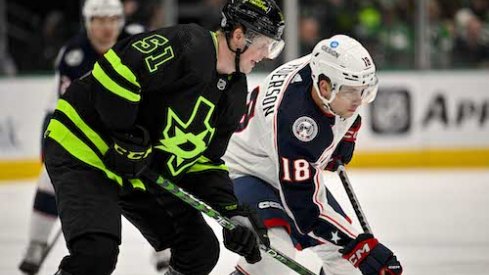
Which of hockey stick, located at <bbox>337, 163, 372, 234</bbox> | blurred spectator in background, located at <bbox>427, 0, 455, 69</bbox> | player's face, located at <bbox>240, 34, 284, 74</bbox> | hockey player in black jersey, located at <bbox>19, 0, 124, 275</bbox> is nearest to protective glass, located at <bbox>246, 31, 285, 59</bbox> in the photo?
player's face, located at <bbox>240, 34, 284, 74</bbox>

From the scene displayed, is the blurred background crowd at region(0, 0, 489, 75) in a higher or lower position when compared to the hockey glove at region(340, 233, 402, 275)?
lower

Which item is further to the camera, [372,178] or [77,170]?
[372,178]

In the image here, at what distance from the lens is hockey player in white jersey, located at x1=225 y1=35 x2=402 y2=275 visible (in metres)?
3.03

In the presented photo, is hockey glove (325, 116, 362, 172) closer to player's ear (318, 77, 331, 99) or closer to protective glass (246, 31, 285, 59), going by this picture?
player's ear (318, 77, 331, 99)

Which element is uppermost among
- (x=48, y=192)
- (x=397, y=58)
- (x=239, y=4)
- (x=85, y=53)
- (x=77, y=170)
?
(x=239, y=4)

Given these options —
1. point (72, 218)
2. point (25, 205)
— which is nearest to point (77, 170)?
point (72, 218)

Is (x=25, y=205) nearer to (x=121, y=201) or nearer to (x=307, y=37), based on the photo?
(x=307, y=37)

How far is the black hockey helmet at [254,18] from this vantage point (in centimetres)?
283

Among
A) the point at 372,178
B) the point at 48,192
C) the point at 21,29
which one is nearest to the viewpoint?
the point at 48,192

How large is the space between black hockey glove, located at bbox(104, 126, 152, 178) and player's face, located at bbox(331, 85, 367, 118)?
1.93 feet

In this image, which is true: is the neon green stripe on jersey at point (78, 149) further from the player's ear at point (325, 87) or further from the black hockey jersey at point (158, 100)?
the player's ear at point (325, 87)

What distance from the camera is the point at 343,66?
3.02m

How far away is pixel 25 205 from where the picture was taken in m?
6.13

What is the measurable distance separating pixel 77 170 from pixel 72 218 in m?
0.16
